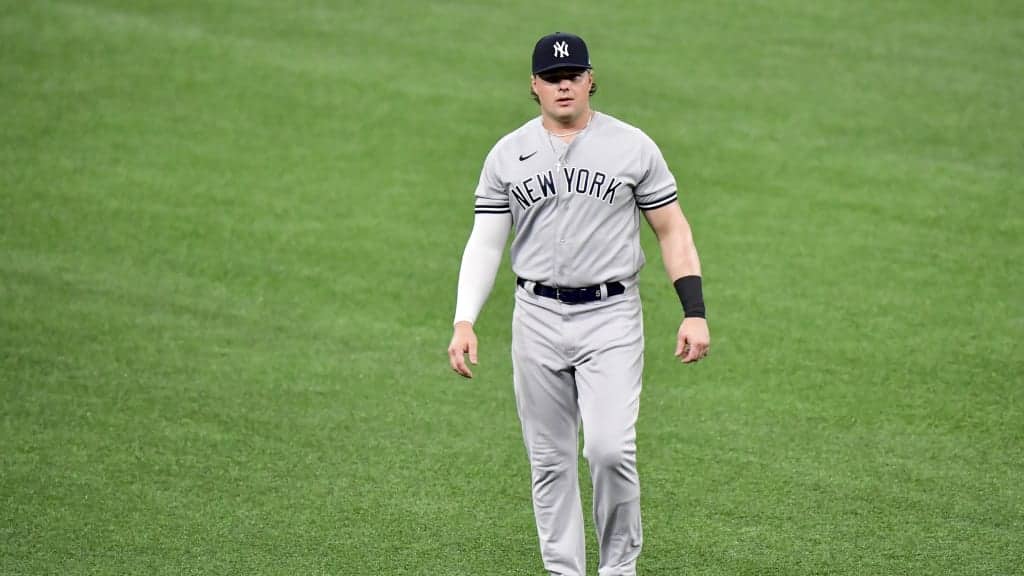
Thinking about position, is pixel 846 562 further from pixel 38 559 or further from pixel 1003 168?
pixel 1003 168

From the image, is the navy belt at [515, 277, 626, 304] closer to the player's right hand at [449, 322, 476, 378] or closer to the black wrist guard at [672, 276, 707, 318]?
the black wrist guard at [672, 276, 707, 318]

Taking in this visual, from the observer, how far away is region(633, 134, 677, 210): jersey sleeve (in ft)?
16.5

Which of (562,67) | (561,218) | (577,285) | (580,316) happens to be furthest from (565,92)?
(580,316)

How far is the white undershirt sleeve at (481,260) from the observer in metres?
5.16

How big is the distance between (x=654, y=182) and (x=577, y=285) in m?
0.46

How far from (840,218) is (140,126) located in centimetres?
576

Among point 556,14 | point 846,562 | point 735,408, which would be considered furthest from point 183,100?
point 846,562

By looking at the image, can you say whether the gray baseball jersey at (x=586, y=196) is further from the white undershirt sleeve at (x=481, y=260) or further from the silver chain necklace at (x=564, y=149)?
the white undershirt sleeve at (x=481, y=260)

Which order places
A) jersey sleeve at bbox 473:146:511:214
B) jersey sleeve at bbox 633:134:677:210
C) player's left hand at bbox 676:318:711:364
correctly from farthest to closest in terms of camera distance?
jersey sleeve at bbox 473:146:511:214 → jersey sleeve at bbox 633:134:677:210 → player's left hand at bbox 676:318:711:364

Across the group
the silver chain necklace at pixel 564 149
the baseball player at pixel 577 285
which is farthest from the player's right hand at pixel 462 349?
the silver chain necklace at pixel 564 149

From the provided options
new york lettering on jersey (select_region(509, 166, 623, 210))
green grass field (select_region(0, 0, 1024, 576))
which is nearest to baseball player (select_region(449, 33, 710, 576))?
new york lettering on jersey (select_region(509, 166, 623, 210))

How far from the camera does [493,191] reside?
5156 mm

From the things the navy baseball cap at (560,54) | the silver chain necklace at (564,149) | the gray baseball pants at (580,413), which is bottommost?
the gray baseball pants at (580,413)

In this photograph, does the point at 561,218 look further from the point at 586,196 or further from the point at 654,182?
the point at 654,182
